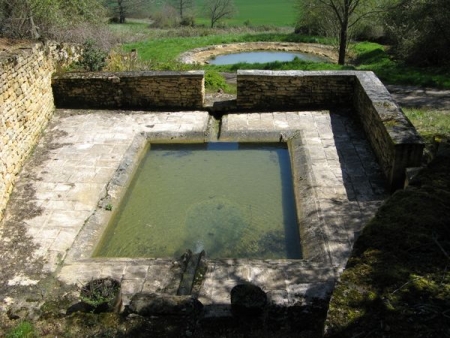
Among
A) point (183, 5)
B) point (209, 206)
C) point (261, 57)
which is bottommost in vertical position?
point (261, 57)

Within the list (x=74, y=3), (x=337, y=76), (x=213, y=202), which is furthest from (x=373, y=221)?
(x=74, y=3)

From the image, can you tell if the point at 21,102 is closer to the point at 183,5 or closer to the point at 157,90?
the point at 157,90

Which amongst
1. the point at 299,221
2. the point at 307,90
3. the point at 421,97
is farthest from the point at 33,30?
the point at 299,221

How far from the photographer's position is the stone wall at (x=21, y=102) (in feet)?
23.1

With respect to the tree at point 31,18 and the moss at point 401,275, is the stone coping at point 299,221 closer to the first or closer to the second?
the moss at point 401,275

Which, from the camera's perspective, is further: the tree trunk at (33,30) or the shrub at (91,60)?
the tree trunk at (33,30)

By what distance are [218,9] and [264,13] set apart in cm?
657

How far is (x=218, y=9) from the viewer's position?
4000cm

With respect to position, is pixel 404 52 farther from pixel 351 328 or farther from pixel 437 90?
pixel 351 328

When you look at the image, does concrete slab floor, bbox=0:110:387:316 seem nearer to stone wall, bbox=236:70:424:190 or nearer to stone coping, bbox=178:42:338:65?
stone wall, bbox=236:70:424:190

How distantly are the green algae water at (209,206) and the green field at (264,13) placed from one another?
29.2 m

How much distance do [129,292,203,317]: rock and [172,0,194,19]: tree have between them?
40275 mm

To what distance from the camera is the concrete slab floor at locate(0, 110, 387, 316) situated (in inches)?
195

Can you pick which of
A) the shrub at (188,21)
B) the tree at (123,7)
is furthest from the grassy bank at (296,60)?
the tree at (123,7)
